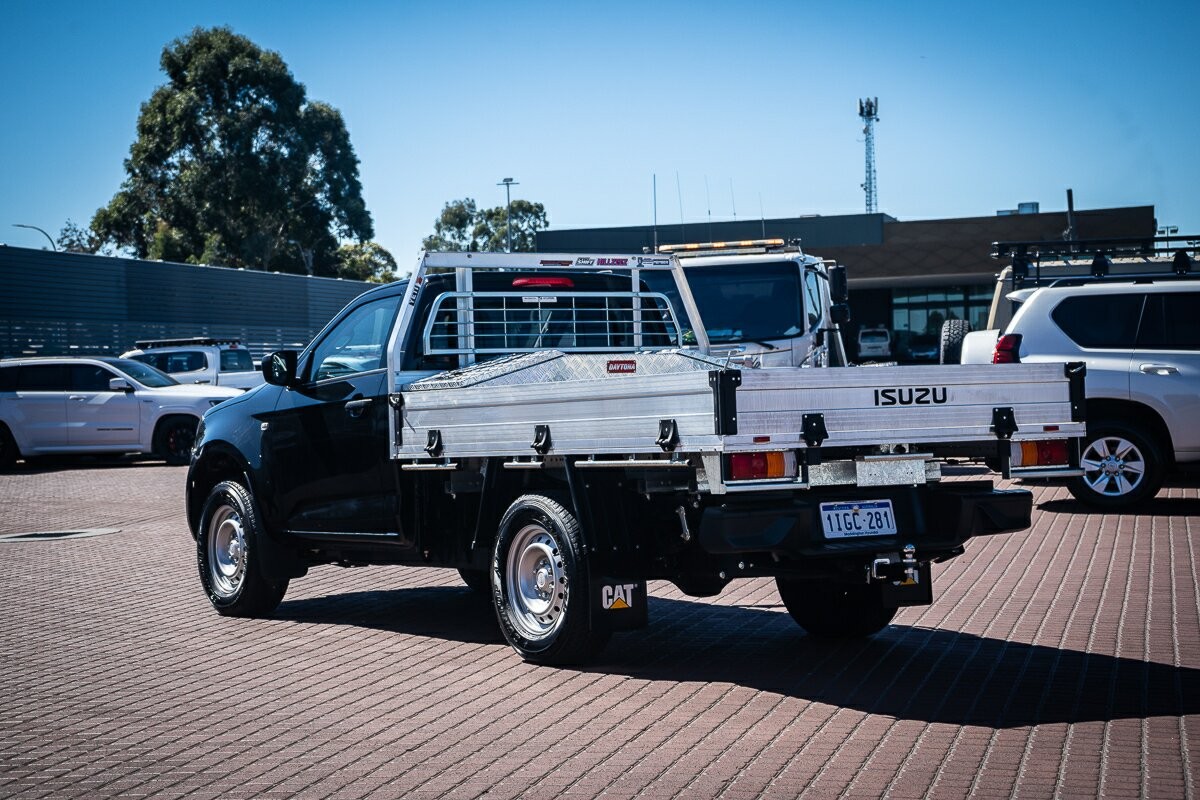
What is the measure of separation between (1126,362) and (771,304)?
11.8 ft

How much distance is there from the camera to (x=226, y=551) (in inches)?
402

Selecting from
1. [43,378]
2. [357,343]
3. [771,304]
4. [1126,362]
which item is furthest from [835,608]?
[43,378]

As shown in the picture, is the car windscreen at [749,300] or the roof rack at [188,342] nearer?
the car windscreen at [749,300]

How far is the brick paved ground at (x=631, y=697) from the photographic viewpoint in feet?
18.3

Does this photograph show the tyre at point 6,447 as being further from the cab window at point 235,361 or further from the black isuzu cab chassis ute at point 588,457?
the black isuzu cab chassis ute at point 588,457

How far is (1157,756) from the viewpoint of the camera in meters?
5.62

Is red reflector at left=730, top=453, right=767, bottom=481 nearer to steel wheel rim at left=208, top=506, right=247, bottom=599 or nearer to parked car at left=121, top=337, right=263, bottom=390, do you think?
steel wheel rim at left=208, top=506, right=247, bottom=599

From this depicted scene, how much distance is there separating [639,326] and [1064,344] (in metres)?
6.00

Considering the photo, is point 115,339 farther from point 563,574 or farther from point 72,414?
point 563,574

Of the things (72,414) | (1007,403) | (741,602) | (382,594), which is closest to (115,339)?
(72,414)

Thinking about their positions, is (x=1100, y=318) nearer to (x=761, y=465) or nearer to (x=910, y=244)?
(x=761, y=465)

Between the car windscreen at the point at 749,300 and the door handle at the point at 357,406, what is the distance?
6697 mm

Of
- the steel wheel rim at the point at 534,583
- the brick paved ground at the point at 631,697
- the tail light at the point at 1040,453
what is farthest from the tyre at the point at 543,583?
the tail light at the point at 1040,453

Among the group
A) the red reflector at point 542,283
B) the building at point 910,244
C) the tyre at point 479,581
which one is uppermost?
the building at point 910,244
